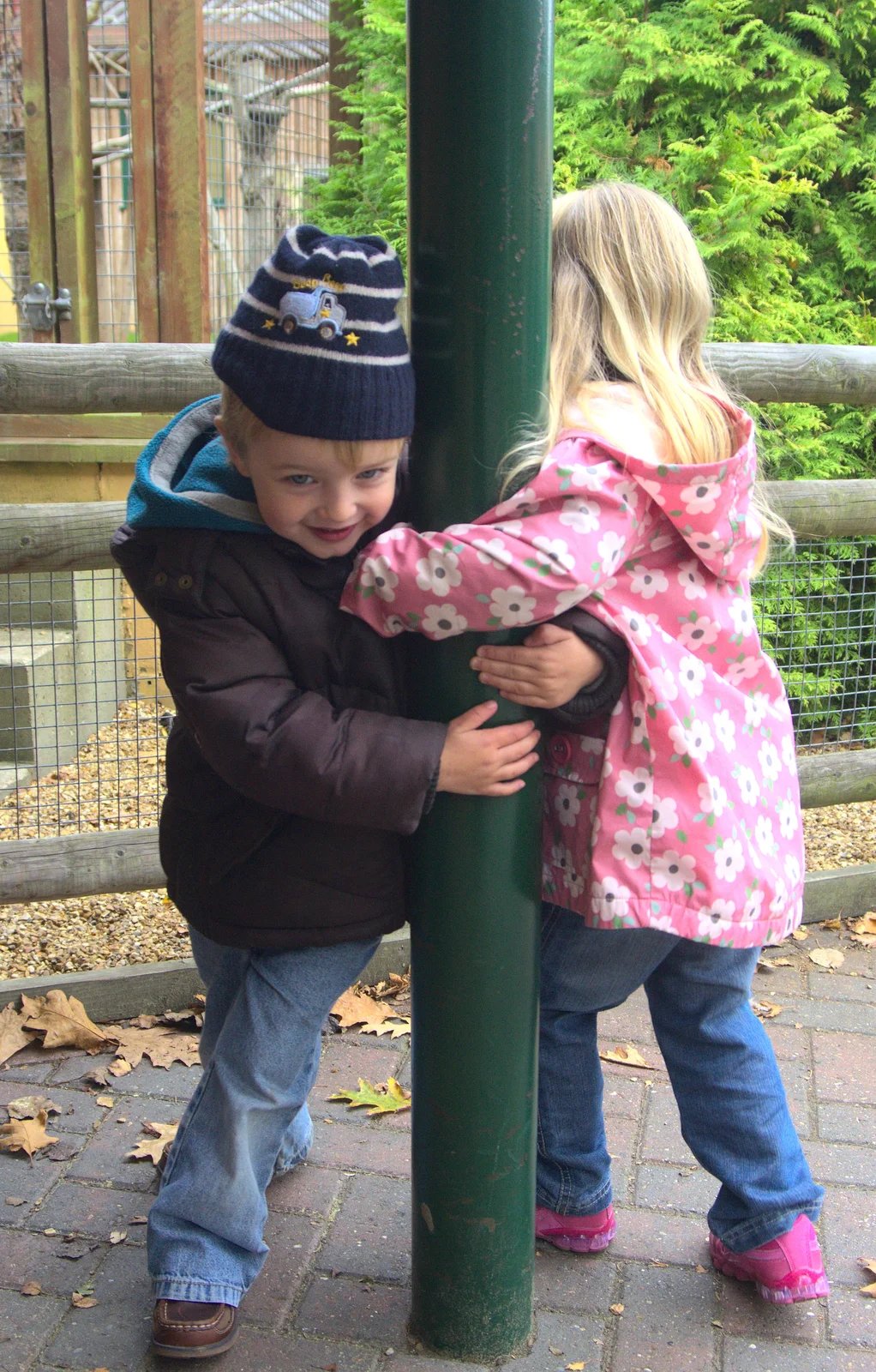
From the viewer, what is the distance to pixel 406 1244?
2332 millimetres

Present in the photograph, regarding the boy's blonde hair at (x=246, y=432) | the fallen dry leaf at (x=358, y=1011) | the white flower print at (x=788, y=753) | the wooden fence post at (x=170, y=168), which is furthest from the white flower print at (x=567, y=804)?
the wooden fence post at (x=170, y=168)

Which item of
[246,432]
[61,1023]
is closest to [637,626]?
[246,432]

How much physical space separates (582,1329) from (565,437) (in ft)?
4.73

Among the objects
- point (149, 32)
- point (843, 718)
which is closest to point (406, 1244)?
point (843, 718)

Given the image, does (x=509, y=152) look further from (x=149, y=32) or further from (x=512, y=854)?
(x=149, y=32)

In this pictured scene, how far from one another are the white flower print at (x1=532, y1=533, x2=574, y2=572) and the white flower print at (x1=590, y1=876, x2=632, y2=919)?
48cm

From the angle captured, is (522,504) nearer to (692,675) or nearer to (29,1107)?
(692,675)

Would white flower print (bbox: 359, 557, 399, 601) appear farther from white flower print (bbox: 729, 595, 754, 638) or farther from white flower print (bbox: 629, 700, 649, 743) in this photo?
white flower print (bbox: 729, 595, 754, 638)

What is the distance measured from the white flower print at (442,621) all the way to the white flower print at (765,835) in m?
0.56

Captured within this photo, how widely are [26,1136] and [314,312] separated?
6.08 ft

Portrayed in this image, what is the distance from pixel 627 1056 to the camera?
9.86 feet

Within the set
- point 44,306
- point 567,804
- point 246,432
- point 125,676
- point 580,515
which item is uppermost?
point 44,306

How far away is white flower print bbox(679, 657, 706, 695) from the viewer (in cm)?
186

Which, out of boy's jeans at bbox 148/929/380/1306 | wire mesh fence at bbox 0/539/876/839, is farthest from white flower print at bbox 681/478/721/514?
wire mesh fence at bbox 0/539/876/839
